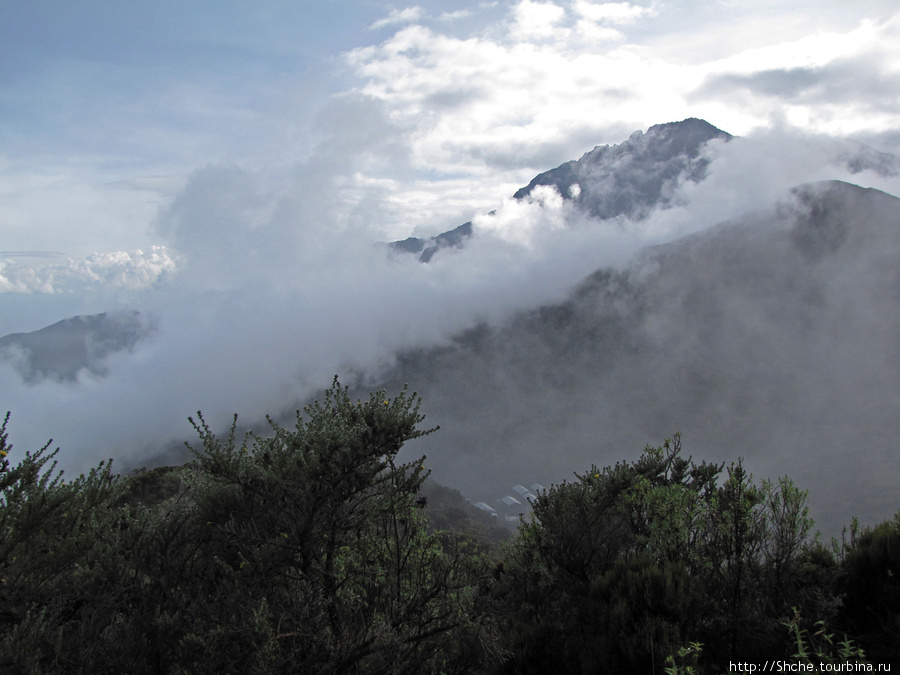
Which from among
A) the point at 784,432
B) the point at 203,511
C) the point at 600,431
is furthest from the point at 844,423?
the point at 203,511

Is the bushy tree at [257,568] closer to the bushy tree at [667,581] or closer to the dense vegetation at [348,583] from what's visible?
the dense vegetation at [348,583]

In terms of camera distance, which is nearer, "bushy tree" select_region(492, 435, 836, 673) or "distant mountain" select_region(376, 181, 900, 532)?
"bushy tree" select_region(492, 435, 836, 673)

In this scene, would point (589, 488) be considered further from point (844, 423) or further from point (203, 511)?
point (844, 423)

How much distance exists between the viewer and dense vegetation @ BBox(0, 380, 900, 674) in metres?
4.81

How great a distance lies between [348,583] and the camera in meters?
6.07

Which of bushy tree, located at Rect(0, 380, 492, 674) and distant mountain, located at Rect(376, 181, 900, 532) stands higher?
bushy tree, located at Rect(0, 380, 492, 674)

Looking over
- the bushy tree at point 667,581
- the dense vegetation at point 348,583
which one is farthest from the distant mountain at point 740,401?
the dense vegetation at point 348,583

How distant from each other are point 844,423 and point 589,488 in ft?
558

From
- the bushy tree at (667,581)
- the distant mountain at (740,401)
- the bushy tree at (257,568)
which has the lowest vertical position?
the distant mountain at (740,401)

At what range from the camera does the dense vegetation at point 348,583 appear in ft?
15.8

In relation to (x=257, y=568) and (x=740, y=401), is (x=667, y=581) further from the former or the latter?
(x=740, y=401)

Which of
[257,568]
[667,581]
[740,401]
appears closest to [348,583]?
[257,568]

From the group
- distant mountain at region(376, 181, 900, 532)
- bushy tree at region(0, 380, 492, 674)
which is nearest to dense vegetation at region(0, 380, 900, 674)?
bushy tree at region(0, 380, 492, 674)

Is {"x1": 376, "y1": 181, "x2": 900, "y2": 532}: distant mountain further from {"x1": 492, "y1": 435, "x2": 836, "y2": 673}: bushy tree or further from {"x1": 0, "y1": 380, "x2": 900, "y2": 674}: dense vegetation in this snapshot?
{"x1": 0, "y1": 380, "x2": 900, "y2": 674}: dense vegetation
